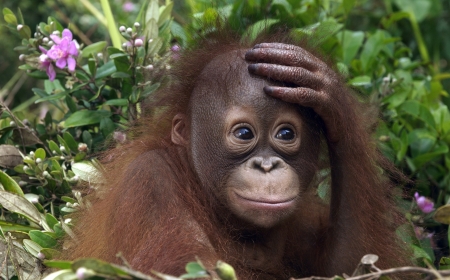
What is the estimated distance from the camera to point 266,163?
10.6 feet

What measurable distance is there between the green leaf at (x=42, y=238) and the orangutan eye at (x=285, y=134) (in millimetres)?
1217

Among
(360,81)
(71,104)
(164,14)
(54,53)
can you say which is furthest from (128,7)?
(360,81)

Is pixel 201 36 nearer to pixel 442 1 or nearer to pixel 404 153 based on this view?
pixel 404 153

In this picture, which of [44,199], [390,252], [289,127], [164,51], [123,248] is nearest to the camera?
[123,248]

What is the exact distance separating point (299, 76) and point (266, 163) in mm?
424

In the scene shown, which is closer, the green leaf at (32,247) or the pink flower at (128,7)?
the green leaf at (32,247)

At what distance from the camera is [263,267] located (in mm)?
3631

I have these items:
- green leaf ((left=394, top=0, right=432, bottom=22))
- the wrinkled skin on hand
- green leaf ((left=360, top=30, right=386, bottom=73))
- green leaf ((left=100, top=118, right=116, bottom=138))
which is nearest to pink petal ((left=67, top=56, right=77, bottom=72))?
green leaf ((left=100, top=118, right=116, bottom=138))

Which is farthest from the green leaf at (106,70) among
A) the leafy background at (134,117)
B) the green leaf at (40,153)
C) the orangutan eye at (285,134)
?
the orangutan eye at (285,134)

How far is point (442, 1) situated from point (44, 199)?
4834 mm

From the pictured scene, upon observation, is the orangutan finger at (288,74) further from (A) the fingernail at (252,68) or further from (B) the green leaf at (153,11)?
(B) the green leaf at (153,11)

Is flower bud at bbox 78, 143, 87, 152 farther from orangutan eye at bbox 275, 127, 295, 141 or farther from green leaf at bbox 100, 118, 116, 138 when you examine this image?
orangutan eye at bbox 275, 127, 295, 141

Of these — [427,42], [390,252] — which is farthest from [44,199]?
[427,42]

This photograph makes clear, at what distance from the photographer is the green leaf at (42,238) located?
11.5 ft
